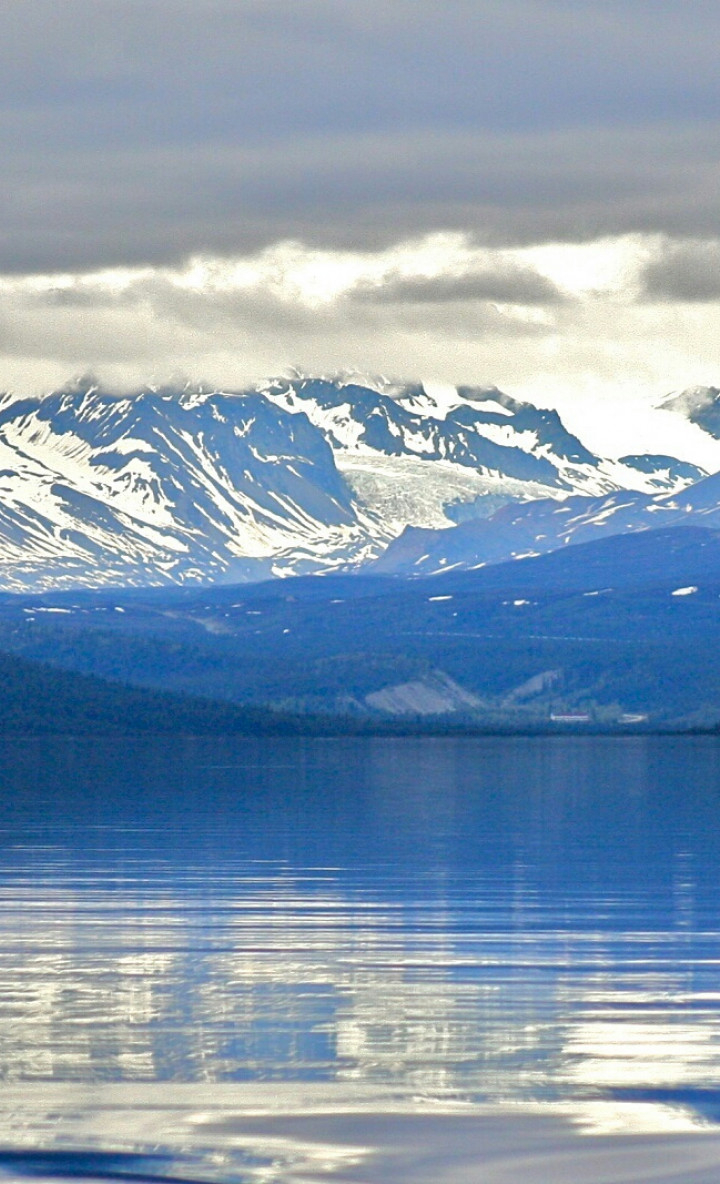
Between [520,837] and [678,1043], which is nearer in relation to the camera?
[678,1043]

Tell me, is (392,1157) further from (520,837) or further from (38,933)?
(520,837)

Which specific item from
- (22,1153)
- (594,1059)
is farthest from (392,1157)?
(594,1059)

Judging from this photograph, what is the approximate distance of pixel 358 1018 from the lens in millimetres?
51281

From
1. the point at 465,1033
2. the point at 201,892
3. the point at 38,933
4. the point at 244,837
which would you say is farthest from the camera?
the point at 244,837

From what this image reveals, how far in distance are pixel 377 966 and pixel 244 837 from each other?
60737mm

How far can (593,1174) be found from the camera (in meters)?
35.9

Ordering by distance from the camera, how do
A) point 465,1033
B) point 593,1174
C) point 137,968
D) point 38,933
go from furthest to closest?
1. point 38,933
2. point 137,968
3. point 465,1033
4. point 593,1174

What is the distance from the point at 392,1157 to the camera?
3703 cm

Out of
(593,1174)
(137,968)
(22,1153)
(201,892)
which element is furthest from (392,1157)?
(201,892)

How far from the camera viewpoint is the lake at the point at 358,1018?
124 feet

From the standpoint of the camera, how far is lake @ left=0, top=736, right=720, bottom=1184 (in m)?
37.8

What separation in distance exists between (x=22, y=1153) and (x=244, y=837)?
83596mm

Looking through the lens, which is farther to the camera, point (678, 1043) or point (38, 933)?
point (38, 933)

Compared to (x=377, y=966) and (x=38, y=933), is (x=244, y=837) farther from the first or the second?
(x=377, y=966)
